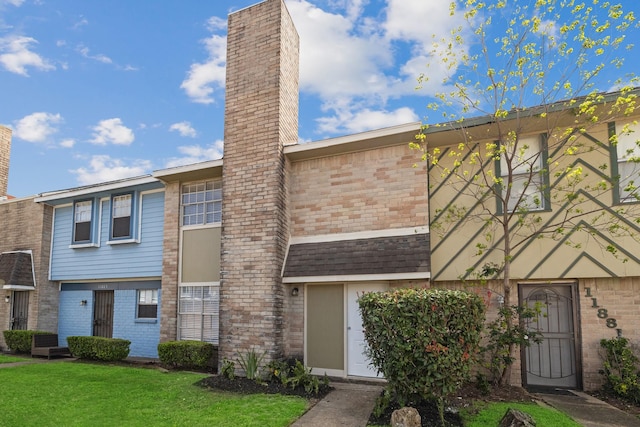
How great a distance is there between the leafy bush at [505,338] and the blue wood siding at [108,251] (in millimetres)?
9311

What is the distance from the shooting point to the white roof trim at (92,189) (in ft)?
41.6

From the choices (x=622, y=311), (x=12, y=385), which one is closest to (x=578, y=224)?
(x=622, y=311)

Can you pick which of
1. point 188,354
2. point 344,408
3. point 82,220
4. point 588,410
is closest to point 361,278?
point 344,408

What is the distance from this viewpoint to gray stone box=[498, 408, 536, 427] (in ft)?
17.3

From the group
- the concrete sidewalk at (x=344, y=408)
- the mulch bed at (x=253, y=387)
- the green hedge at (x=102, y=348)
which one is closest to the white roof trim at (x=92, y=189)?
the green hedge at (x=102, y=348)

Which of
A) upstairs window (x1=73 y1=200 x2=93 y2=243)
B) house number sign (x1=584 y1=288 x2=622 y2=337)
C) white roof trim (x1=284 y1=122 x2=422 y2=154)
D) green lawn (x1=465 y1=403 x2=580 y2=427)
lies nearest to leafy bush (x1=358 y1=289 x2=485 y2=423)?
green lawn (x1=465 y1=403 x2=580 y2=427)

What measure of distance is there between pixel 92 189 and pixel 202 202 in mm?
4519

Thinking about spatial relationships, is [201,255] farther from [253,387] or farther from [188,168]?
[253,387]

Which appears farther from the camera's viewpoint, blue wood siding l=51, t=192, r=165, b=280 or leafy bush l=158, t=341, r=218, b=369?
blue wood siding l=51, t=192, r=165, b=280

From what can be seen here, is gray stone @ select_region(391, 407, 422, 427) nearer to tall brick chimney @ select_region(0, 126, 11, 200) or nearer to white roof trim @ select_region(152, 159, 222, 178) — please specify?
white roof trim @ select_region(152, 159, 222, 178)

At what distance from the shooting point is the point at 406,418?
573cm

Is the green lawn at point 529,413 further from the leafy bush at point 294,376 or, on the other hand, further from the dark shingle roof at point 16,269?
the dark shingle roof at point 16,269

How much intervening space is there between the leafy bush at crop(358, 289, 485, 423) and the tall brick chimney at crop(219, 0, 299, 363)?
3.84 meters

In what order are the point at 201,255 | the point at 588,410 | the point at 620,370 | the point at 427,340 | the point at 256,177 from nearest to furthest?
the point at 427,340 < the point at 588,410 < the point at 620,370 < the point at 256,177 < the point at 201,255
